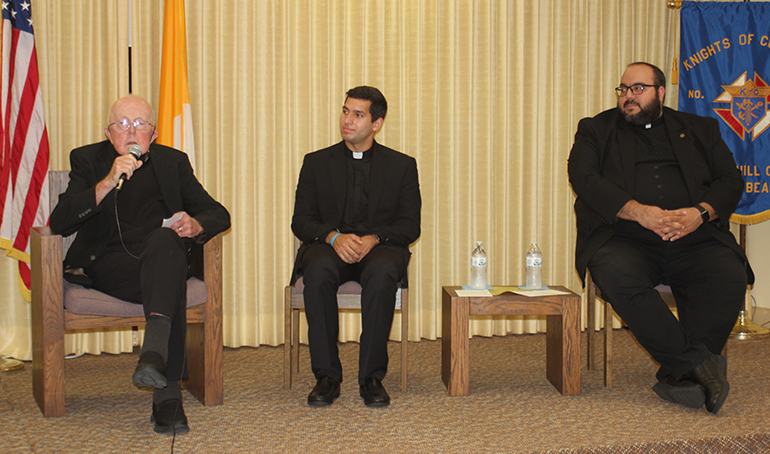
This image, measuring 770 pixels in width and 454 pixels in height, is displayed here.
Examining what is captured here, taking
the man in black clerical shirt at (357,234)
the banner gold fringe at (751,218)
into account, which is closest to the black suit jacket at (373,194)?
the man in black clerical shirt at (357,234)

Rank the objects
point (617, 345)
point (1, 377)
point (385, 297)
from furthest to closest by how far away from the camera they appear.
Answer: point (617, 345), point (1, 377), point (385, 297)

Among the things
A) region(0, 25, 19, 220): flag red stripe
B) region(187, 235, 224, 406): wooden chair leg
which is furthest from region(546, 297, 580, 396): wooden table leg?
region(0, 25, 19, 220): flag red stripe

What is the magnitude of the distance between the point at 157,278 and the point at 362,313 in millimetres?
848

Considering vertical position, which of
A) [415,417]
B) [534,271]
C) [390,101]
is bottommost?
[415,417]

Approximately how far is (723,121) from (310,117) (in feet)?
8.59

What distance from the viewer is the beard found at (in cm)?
300

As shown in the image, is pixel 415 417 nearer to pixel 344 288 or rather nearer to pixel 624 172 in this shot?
pixel 344 288

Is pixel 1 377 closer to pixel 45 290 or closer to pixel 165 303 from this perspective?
pixel 45 290

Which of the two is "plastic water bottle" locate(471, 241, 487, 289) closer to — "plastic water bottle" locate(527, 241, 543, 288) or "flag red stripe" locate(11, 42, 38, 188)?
"plastic water bottle" locate(527, 241, 543, 288)

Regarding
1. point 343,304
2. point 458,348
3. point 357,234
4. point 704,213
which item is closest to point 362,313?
point 343,304

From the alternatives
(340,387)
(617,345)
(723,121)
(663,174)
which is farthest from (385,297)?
(723,121)

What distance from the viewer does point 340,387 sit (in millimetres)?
2707

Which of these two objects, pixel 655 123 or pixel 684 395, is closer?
pixel 684 395

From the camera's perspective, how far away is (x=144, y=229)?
2.57 m
